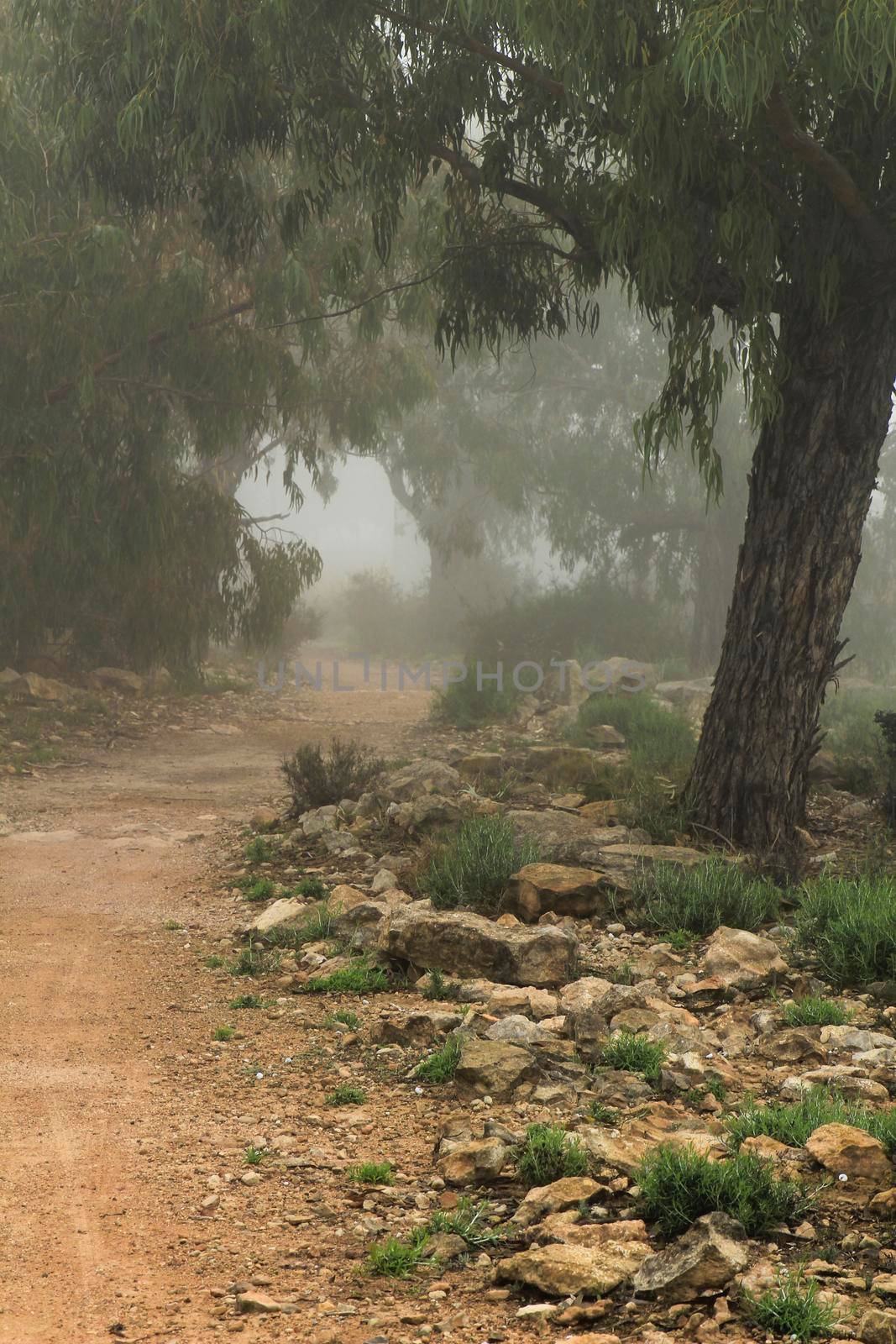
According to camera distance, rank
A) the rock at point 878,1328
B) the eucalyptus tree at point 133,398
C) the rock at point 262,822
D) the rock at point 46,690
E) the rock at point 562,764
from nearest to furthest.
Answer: the rock at point 878,1328, the rock at point 262,822, the rock at point 562,764, the eucalyptus tree at point 133,398, the rock at point 46,690

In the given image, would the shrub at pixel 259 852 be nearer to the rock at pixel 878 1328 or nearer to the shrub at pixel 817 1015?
the shrub at pixel 817 1015

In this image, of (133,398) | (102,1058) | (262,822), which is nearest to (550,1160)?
(102,1058)

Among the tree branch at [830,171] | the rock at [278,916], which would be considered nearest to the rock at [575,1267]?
the rock at [278,916]

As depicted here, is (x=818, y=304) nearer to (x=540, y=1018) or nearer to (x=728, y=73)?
(x=728, y=73)

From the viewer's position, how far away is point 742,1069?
4285 millimetres

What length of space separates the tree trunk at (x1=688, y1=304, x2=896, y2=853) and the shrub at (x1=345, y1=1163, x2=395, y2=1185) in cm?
431

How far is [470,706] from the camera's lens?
52.3ft

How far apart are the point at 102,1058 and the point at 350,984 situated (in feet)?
3.85

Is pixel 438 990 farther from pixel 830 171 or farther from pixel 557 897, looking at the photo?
pixel 830 171

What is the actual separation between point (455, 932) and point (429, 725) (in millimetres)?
10338

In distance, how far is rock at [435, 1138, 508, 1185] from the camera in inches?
137

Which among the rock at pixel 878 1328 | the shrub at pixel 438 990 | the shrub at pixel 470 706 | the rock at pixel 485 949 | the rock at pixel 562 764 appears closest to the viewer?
the rock at pixel 878 1328

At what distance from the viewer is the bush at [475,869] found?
20.8 ft

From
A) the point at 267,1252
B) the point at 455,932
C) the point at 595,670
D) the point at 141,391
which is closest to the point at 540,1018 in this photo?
the point at 455,932
